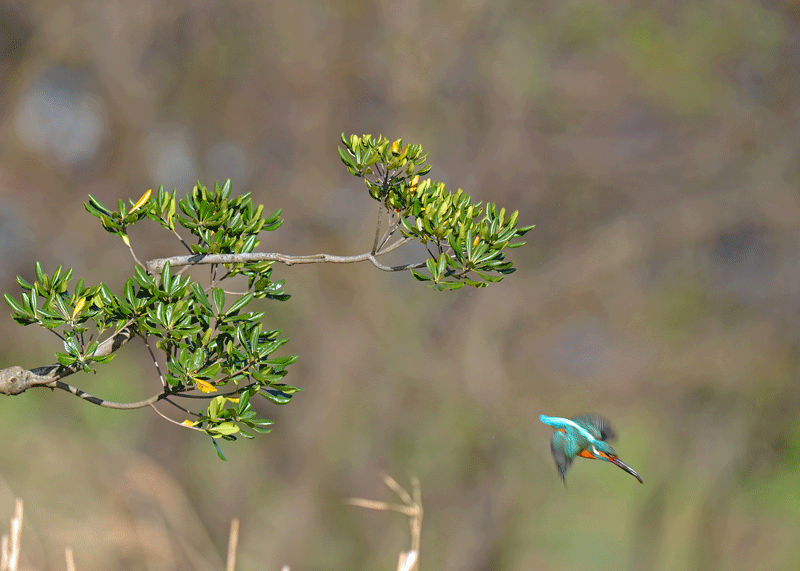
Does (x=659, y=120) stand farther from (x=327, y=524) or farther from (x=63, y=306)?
(x=63, y=306)

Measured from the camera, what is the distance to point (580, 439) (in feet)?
2.53

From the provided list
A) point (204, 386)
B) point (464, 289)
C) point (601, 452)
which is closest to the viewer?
point (204, 386)

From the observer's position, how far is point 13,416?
10.7 ft

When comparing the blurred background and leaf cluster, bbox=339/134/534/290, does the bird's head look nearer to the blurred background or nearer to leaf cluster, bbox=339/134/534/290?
leaf cluster, bbox=339/134/534/290

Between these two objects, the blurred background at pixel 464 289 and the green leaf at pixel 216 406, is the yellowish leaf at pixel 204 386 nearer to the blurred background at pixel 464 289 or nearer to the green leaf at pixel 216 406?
the green leaf at pixel 216 406

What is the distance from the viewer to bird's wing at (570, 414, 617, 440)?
0.77 m

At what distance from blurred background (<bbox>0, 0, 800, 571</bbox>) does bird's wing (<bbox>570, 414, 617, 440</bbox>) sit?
228 centimetres

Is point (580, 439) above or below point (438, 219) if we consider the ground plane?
below

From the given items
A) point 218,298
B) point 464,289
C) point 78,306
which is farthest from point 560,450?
point 464,289

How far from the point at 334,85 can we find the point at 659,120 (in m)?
1.75

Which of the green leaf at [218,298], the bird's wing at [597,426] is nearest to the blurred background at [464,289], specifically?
the bird's wing at [597,426]

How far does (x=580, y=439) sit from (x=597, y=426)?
0.03 meters

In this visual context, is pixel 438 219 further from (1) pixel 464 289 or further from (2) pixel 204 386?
(1) pixel 464 289

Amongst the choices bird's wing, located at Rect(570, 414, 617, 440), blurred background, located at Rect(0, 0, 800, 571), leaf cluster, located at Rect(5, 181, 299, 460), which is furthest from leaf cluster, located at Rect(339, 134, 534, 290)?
blurred background, located at Rect(0, 0, 800, 571)
